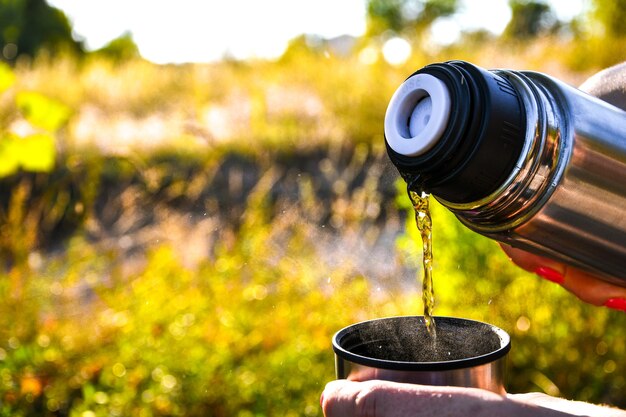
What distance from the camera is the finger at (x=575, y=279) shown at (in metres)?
1.19

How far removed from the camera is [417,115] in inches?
36.0

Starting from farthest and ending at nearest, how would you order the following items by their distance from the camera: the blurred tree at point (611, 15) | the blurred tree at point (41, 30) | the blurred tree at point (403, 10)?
the blurred tree at point (403, 10) → the blurred tree at point (41, 30) → the blurred tree at point (611, 15)

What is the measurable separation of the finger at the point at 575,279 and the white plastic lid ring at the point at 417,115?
1.31 ft

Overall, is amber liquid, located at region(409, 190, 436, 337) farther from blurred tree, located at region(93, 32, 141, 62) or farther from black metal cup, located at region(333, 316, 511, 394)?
blurred tree, located at region(93, 32, 141, 62)

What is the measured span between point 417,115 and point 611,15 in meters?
13.9

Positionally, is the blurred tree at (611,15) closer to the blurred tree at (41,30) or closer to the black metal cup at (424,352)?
the blurred tree at (41,30)

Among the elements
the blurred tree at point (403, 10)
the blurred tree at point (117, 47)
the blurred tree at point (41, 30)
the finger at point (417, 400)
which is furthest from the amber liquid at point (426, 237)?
the blurred tree at point (403, 10)

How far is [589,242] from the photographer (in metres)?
1.05

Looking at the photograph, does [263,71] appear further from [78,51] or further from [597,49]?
[78,51]

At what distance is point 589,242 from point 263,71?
1129 cm

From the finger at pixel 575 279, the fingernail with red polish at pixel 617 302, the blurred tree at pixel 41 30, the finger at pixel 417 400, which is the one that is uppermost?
the blurred tree at pixel 41 30

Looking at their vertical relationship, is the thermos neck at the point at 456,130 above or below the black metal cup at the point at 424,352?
above

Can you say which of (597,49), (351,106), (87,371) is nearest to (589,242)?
(87,371)

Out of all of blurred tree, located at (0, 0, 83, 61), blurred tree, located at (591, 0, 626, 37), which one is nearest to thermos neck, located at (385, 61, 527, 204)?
blurred tree, located at (591, 0, 626, 37)
